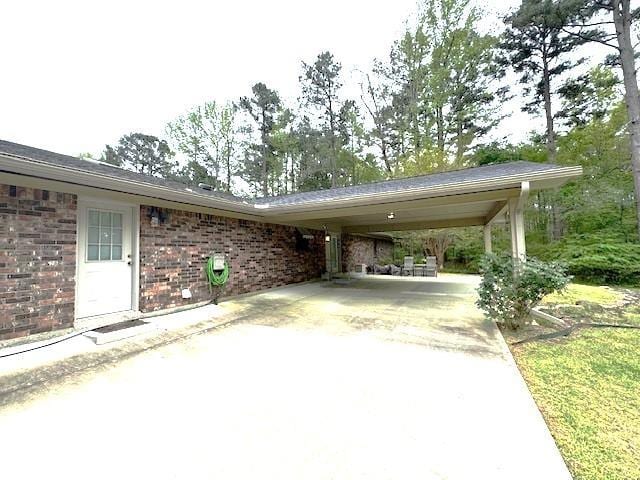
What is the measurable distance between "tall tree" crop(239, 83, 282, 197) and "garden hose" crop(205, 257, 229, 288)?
14561 mm

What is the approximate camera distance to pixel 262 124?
19.7m

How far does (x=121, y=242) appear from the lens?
5.01m

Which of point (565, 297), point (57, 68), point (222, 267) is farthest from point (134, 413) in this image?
point (57, 68)

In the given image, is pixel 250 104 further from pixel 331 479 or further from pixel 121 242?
pixel 331 479

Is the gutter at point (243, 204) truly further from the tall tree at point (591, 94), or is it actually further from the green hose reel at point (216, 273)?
the tall tree at point (591, 94)

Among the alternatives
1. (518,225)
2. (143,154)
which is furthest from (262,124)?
(518,225)

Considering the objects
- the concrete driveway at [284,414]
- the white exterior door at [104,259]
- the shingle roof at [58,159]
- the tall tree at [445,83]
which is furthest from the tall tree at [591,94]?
the white exterior door at [104,259]

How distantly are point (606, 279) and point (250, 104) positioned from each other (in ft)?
68.1

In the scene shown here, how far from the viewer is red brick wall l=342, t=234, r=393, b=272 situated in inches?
562

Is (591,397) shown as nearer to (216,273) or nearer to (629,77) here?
(216,273)

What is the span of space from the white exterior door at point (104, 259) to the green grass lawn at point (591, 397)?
6.08m

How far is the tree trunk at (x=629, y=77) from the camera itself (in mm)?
9062

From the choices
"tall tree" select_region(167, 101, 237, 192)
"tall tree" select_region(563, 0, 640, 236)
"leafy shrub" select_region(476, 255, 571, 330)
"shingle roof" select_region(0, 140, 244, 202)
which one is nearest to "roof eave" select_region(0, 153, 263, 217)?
"shingle roof" select_region(0, 140, 244, 202)

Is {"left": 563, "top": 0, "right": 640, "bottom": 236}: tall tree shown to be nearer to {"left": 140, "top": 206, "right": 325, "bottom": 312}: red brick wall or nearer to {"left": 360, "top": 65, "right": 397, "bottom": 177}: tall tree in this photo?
{"left": 360, "top": 65, "right": 397, "bottom": 177}: tall tree
